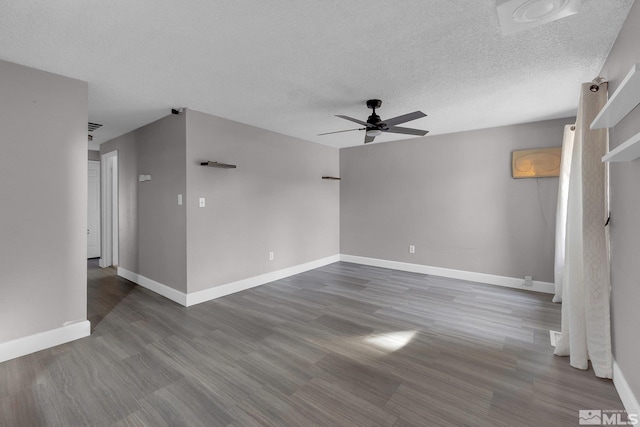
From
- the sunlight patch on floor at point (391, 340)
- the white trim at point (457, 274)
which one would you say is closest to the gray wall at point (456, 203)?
the white trim at point (457, 274)

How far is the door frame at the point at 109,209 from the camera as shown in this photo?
5.29 m

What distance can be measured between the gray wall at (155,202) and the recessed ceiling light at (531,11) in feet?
10.8

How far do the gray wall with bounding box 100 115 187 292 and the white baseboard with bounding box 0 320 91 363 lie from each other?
1.04 metres

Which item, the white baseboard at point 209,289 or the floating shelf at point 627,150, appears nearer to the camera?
the floating shelf at point 627,150

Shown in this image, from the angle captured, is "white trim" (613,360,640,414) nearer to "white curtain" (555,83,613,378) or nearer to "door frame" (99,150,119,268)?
"white curtain" (555,83,613,378)

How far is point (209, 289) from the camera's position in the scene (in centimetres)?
373

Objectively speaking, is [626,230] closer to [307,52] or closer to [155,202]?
[307,52]

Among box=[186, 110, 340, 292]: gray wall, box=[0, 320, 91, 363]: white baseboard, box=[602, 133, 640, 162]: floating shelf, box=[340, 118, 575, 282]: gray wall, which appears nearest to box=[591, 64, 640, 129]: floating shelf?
box=[602, 133, 640, 162]: floating shelf

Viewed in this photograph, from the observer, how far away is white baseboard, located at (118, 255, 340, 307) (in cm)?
359

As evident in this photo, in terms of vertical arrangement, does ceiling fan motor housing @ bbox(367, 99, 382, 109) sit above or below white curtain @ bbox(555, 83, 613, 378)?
above

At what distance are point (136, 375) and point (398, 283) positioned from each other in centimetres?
348

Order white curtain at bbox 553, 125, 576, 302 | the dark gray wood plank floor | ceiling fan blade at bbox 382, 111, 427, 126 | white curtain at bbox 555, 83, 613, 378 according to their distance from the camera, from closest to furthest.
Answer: the dark gray wood plank floor, white curtain at bbox 555, 83, 613, 378, ceiling fan blade at bbox 382, 111, 427, 126, white curtain at bbox 553, 125, 576, 302

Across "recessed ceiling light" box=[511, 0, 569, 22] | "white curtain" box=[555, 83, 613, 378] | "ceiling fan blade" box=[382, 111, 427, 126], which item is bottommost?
"white curtain" box=[555, 83, 613, 378]

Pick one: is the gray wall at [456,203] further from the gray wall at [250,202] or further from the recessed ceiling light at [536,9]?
the recessed ceiling light at [536,9]
